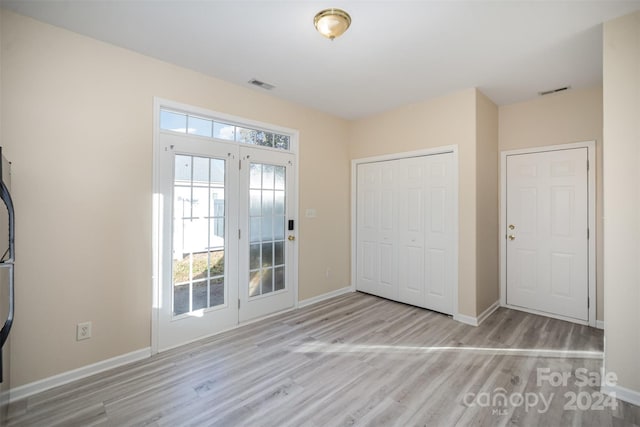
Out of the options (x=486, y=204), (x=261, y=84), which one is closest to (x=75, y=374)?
(x=261, y=84)

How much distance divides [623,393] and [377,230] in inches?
111

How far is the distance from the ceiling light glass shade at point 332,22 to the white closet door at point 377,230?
2300 millimetres

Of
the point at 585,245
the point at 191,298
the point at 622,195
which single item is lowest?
the point at 191,298

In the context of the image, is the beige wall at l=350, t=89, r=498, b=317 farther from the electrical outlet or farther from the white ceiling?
the electrical outlet

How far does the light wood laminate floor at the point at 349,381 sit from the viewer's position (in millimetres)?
1872

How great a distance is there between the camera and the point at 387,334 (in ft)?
10.1

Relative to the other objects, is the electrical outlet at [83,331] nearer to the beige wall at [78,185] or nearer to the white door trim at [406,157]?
the beige wall at [78,185]

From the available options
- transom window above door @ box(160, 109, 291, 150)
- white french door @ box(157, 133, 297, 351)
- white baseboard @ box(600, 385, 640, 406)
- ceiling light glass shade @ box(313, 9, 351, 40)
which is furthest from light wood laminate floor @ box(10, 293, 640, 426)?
ceiling light glass shade @ box(313, 9, 351, 40)

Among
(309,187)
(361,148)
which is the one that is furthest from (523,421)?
(361,148)

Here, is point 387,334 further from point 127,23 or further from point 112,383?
point 127,23

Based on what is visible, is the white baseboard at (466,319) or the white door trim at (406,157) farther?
the white door trim at (406,157)

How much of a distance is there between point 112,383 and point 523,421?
288 cm

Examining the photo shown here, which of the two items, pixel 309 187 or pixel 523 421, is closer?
pixel 523 421

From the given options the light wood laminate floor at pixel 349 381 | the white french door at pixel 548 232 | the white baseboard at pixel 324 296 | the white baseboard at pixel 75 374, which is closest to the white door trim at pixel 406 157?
the white baseboard at pixel 324 296
